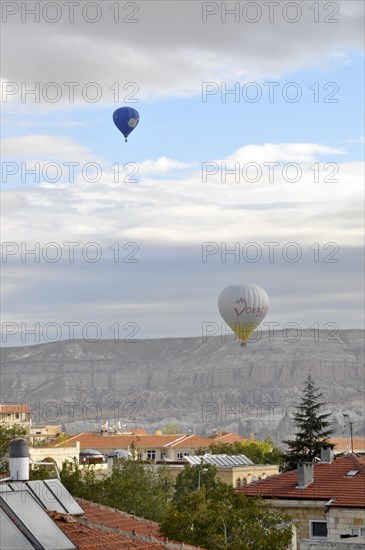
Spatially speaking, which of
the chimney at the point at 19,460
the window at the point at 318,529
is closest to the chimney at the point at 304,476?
the window at the point at 318,529

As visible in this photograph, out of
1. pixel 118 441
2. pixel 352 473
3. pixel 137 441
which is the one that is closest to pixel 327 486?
pixel 352 473

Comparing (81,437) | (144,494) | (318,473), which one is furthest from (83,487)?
(81,437)

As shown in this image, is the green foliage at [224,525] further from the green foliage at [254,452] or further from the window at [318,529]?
the green foliage at [254,452]

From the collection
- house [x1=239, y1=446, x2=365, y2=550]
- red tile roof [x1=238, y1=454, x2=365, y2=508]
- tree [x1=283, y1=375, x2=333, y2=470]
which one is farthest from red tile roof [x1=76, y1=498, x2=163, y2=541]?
tree [x1=283, y1=375, x2=333, y2=470]

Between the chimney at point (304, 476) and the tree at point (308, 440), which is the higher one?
the tree at point (308, 440)

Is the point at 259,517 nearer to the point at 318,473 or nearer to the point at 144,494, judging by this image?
the point at 318,473

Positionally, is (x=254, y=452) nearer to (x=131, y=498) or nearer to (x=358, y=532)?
(x=131, y=498)

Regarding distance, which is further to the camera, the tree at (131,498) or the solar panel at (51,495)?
the tree at (131,498)
